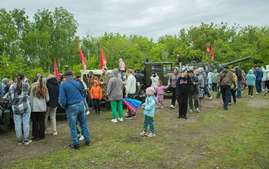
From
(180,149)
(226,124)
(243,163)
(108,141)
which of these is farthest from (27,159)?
(226,124)

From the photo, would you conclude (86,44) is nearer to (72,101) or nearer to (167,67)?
(167,67)

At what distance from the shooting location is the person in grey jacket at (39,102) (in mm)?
5703

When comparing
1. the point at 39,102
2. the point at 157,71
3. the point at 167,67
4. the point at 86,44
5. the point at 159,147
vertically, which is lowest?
the point at 159,147

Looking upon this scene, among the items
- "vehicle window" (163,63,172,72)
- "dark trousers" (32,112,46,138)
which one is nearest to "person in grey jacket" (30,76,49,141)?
"dark trousers" (32,112,46,138)

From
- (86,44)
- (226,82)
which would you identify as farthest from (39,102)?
(86,44)

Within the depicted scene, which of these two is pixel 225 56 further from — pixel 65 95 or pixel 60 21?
pixel 65 95

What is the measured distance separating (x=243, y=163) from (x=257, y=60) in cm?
3360

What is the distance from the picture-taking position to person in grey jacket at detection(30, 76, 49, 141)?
18.7 feet

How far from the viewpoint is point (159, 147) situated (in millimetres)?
5016

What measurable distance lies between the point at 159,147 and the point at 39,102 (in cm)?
336

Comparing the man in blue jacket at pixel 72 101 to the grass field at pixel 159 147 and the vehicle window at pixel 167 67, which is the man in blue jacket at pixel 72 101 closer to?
the grass field at pixel 159 147

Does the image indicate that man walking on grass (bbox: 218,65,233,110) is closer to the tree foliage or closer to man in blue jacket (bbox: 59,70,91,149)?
man in blue jacket (bbox: 59,70,91,149)

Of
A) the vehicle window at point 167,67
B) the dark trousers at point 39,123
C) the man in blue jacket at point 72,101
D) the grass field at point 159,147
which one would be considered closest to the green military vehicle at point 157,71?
the vehicle window at point 167,67

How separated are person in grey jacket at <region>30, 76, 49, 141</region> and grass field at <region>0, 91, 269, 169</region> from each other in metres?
0.35
